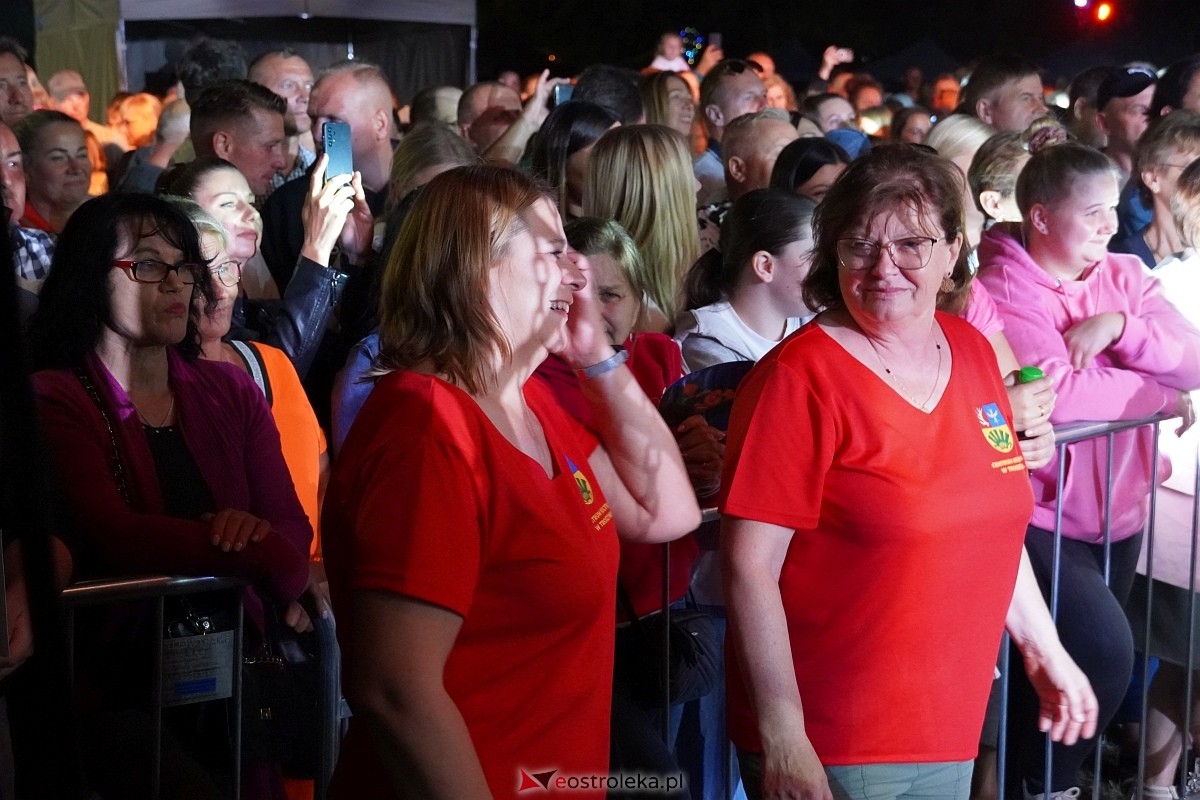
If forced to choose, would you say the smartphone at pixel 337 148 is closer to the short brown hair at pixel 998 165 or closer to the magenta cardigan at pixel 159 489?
the magenta cardigan at pixel 159 489

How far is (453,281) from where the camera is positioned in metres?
2.06

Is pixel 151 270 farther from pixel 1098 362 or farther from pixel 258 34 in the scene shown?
pixel 258 34

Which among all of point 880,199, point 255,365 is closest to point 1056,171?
point 880,199

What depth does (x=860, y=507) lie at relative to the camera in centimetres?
249

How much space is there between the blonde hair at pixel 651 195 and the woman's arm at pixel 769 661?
78.9 inches

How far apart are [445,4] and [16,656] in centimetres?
1236

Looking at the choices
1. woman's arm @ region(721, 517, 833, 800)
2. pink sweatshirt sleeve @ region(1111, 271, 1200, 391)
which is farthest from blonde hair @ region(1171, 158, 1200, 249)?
woman's arm @ region(721, 517, 833, 800)

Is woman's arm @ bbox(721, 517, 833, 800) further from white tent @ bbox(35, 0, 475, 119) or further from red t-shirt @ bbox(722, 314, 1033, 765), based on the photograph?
white tent @ bbox(35, 0, 475, 119)

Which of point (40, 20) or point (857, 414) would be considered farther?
point (40, 20)

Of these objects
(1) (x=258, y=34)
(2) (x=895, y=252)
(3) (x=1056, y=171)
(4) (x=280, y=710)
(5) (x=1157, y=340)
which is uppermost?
(1) (x=258, y=34)

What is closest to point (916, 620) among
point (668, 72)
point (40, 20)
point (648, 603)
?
point (648, 603)

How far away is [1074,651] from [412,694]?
2322 millimetres

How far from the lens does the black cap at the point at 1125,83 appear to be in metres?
6.51

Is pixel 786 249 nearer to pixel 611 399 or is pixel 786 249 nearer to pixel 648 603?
pixel 648 603
